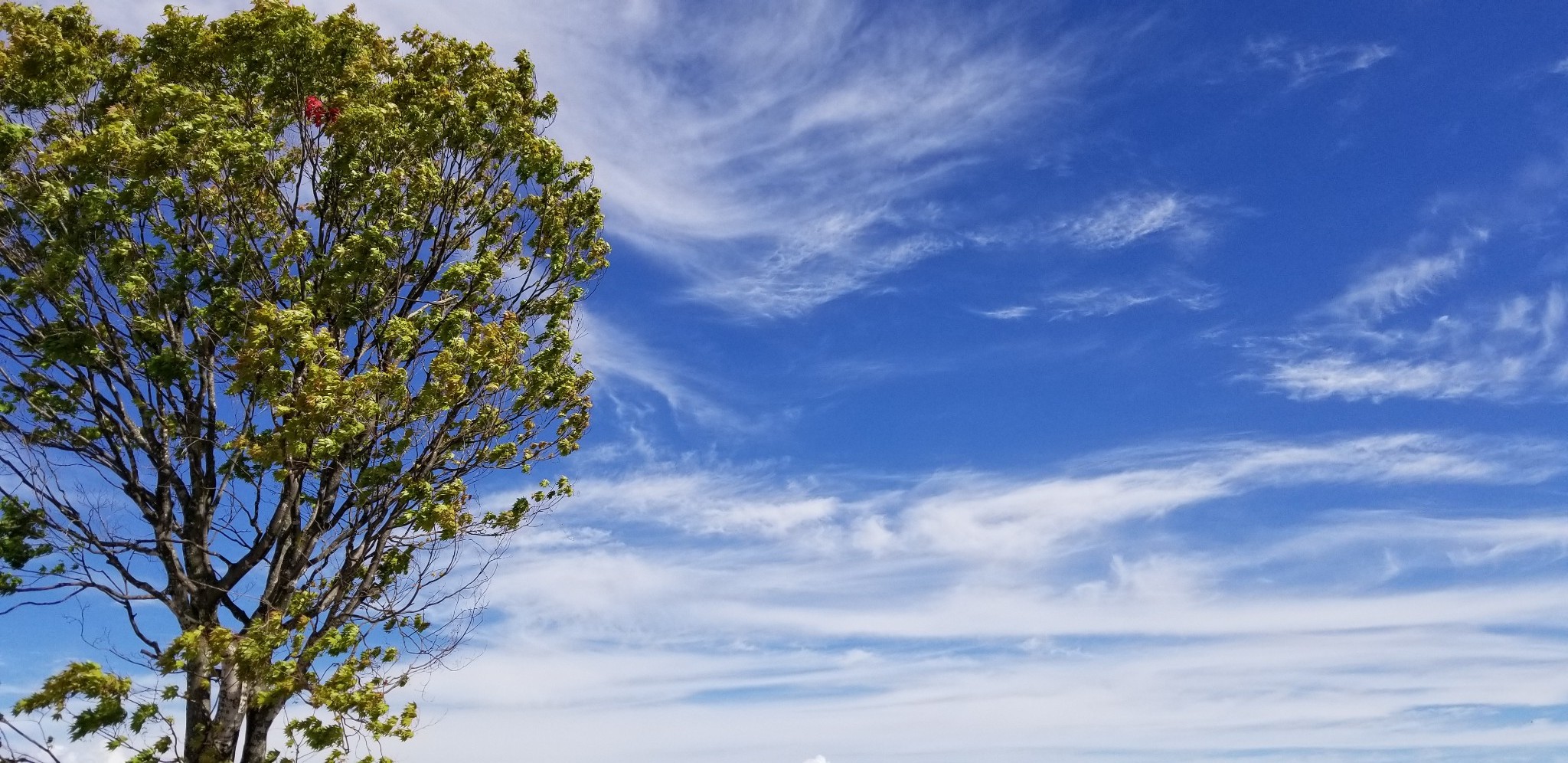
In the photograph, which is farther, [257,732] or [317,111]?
[317,111]

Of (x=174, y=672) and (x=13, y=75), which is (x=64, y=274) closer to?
(x=13, y=75)

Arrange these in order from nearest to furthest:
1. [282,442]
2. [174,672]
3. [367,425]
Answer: [174,672] → [282,442] → [367,425]

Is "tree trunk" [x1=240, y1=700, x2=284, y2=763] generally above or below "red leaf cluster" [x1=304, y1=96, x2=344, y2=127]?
below

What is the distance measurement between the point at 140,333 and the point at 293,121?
11.5ft

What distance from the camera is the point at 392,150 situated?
38.8 feet

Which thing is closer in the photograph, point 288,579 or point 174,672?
point 174,672

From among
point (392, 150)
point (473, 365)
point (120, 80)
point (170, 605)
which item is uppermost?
point (120, 80)

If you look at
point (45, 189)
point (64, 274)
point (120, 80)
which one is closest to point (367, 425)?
point (64, 274)

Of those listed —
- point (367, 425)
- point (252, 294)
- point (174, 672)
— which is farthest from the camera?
point (252, 294)

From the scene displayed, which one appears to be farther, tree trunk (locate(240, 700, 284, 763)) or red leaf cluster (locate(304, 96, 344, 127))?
red leaf cluster (locate(304, 96, 344, 127))

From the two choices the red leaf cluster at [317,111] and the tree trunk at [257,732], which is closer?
the tree trunk at [257,732]

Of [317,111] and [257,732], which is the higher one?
[317,111]

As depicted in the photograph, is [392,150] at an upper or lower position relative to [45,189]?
upper

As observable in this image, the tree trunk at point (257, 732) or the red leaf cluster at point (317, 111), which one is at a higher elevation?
the red leaf cluster at point (317, 111)
